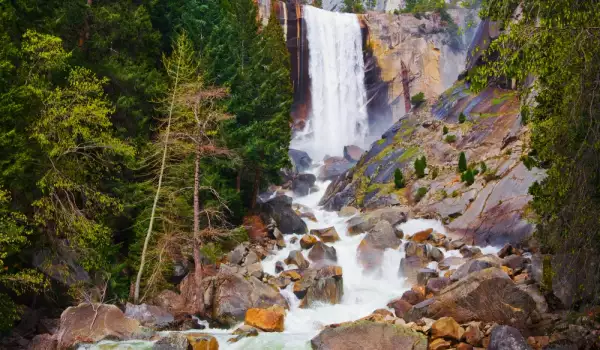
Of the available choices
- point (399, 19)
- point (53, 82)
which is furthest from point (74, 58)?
point (399, 19)

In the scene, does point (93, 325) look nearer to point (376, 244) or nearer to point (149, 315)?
point (149, 315)

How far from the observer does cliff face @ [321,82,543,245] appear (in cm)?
2689

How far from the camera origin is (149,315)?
61.4 feet

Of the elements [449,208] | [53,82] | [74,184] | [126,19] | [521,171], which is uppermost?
[126,19]

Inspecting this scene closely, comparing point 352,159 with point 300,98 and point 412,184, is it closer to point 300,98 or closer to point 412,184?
point 300,98

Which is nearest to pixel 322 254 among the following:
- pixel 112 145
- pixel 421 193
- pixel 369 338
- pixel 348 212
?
pixel 348 212

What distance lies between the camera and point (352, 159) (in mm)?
55406

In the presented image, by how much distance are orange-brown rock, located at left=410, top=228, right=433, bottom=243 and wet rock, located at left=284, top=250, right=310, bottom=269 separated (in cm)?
655

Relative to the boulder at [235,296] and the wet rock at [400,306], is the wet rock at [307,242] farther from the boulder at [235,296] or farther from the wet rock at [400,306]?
the wet rock at [400,306]

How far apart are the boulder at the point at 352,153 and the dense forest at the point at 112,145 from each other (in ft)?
77.0

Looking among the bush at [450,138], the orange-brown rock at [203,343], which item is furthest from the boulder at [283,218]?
the bush at [450,138]

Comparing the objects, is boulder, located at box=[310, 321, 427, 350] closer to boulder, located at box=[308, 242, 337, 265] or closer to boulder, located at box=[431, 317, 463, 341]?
boulder, located at box=[431, 317, 463, 341]

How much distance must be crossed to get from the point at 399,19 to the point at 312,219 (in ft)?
140

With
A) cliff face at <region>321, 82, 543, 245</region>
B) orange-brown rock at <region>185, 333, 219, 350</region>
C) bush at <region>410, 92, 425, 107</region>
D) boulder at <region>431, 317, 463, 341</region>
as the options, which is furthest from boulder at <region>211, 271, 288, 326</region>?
bush at <region>410, 92, 425, 107</region>
